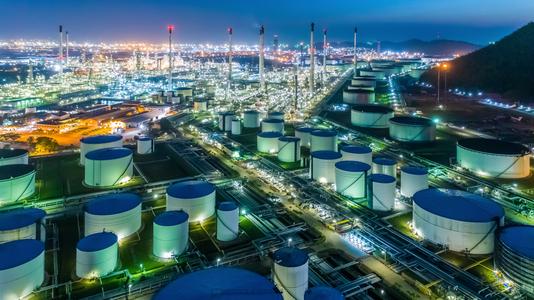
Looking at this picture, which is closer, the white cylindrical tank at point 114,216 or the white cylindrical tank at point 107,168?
the white cylindrical tank at point 114,216

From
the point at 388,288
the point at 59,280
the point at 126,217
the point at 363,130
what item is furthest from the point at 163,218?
the point at 363,130

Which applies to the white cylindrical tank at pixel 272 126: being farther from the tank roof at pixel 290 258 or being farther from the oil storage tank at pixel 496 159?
the tank roof at pixel 290 258

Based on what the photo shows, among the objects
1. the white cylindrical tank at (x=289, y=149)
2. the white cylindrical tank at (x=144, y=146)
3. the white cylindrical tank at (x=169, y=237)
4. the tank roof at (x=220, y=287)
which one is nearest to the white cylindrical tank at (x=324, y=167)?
the white cylindrical tank at (x=289, y=149)

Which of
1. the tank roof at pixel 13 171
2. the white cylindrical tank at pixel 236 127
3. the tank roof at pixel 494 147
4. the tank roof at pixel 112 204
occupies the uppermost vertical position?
the white cylindrical tank at pixel 236 127

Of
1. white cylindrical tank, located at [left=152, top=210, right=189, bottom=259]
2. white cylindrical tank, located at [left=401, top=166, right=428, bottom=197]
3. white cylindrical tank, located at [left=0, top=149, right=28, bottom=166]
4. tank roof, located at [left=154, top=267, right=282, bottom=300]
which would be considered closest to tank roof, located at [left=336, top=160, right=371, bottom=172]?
white cylindrical tank, located at [left=401, top=166, right=428, bottom=197]

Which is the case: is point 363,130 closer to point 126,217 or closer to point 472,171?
point 472,171
